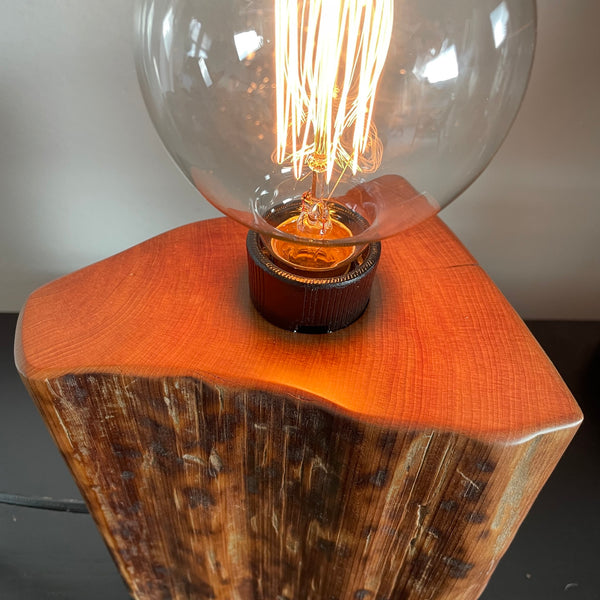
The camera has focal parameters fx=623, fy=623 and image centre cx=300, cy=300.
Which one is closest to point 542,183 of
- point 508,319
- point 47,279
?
point 508,319

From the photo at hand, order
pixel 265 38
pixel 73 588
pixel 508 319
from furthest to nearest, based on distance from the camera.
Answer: pixel 73 588 → pixel 508 319 → pixel 265 38

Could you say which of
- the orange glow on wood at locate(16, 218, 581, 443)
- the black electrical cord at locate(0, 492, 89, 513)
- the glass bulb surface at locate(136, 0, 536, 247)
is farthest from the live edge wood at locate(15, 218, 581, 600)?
the black electrical cord at locate(0, 492, 89, 513)

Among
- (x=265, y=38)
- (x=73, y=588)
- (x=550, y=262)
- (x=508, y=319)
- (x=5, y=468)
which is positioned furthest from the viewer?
(x=550, y=262)

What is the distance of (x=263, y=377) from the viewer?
536 millimetres

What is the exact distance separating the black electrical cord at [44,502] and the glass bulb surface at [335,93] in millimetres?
545

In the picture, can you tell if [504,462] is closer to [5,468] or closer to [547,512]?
[547,512]

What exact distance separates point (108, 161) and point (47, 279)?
11.9 inches

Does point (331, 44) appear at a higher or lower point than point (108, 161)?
higher

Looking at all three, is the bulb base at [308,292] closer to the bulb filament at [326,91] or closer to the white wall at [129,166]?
the bulb filament at [326,91]

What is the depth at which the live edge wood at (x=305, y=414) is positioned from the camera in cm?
53

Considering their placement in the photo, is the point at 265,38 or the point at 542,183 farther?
the point at 542,183

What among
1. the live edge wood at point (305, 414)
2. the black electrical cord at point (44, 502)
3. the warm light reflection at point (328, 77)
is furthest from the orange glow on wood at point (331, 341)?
the black electrical cord at point (44, 502)

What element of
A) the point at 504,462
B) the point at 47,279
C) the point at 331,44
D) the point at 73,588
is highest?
the point at 331,44

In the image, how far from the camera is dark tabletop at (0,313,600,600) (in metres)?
0.86
